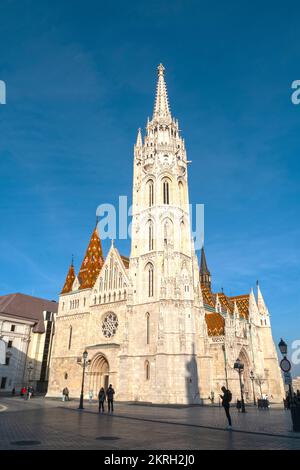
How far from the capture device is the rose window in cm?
3978

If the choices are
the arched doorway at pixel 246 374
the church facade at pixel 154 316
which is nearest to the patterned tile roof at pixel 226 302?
the church facade at pixel 154 316

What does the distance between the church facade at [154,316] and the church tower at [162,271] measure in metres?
0.10

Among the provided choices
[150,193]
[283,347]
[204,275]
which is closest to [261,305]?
[204,275]

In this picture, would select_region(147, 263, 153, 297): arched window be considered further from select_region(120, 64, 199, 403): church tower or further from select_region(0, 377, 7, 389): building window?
select_region(0, 377, 7, 389): building window

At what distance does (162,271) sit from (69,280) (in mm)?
16542

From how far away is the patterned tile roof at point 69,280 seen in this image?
158 feet

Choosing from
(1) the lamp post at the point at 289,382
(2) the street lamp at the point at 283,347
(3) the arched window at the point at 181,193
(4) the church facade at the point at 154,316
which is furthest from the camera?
(3) the arched window at the point at 181,193

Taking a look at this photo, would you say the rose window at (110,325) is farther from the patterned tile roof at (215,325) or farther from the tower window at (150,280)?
the patterned tile roof at (215,325)

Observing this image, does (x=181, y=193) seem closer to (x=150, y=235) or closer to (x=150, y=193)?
(x=150, y=193)

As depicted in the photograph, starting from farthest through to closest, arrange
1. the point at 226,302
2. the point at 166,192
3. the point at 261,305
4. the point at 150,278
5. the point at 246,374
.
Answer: the point at 261,305
the point at 226,302
the point at 246,374
the point at 166,192
the point at 150,278

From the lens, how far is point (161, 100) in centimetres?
5191
